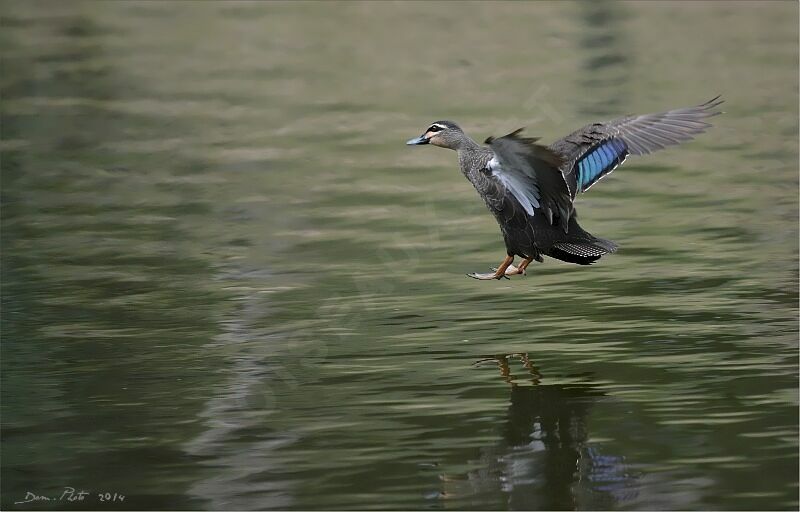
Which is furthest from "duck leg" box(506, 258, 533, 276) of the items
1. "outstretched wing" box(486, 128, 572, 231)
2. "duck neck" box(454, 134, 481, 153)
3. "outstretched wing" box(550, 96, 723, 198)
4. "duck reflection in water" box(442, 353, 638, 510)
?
"duck reflection in water" box(442, 353, 638, 510)

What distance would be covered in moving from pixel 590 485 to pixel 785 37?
2192 centimetres

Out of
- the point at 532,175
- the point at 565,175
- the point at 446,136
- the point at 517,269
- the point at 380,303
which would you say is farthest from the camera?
the point at 380,303

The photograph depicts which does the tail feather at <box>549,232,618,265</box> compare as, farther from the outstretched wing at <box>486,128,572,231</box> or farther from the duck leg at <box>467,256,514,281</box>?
the duck leg at <box>467,256,514,281</box>

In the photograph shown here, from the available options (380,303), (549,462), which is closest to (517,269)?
(380,303)

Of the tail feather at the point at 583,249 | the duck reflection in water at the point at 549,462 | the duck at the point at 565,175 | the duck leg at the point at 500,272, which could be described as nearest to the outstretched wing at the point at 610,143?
the duck at the point at 565,175

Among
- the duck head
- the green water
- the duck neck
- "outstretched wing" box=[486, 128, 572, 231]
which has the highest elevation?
the duck head

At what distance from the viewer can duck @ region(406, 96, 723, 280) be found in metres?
10.8

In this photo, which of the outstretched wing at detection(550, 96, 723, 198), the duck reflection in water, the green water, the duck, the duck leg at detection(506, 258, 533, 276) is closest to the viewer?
the duck reflection in water

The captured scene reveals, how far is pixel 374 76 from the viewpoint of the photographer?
25.7 m

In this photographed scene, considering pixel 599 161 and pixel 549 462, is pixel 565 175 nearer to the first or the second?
pixel 599 161

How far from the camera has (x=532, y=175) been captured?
10297 mm

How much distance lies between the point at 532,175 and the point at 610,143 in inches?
45.4

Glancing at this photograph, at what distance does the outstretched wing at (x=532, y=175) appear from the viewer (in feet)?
31.4

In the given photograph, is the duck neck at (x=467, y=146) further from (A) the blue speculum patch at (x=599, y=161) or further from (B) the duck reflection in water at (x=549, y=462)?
(B) the duck reflection in water at (x=549, y=462)
